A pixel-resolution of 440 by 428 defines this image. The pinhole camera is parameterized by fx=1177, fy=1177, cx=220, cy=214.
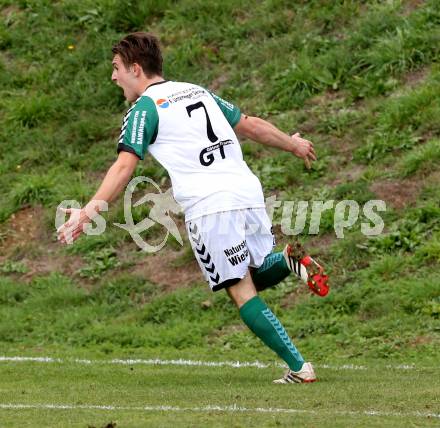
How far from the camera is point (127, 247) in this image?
1275 cm

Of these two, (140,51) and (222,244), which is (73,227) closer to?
(222,244)

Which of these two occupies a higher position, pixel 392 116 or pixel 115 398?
pixel 392 116

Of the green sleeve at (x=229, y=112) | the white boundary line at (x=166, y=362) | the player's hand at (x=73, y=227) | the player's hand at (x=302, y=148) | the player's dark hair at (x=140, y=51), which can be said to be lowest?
the white boundary line at (x=166, y=362)

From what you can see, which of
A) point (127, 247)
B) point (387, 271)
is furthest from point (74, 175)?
point (387, 271)

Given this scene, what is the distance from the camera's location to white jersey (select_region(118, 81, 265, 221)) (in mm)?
7434

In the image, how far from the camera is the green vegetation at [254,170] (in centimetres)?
805

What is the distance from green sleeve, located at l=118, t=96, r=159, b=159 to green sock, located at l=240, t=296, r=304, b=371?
1179 millimetres

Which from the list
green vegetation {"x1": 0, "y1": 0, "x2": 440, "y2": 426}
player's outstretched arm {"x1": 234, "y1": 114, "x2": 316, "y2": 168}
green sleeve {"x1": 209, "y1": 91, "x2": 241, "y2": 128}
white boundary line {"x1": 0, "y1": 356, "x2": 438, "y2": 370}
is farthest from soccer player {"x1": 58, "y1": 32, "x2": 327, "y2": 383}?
white boundary line {"x1": 0, "y1": 356, "x2": 438, "y2": 370}

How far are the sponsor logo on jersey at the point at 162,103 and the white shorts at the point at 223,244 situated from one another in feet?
2.49

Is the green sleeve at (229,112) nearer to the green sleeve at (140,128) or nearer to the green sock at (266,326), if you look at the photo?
the green sleeve at (140,128)

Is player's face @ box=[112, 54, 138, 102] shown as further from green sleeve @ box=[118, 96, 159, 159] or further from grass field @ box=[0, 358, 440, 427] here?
grass field @ box=[0, 358, 440, 427]

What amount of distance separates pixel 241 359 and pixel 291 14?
6737 mm

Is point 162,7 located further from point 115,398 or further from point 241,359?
point 115,398

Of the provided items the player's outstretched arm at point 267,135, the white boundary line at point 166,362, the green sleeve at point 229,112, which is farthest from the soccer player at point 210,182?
A: the white boundary line at point 166,362
